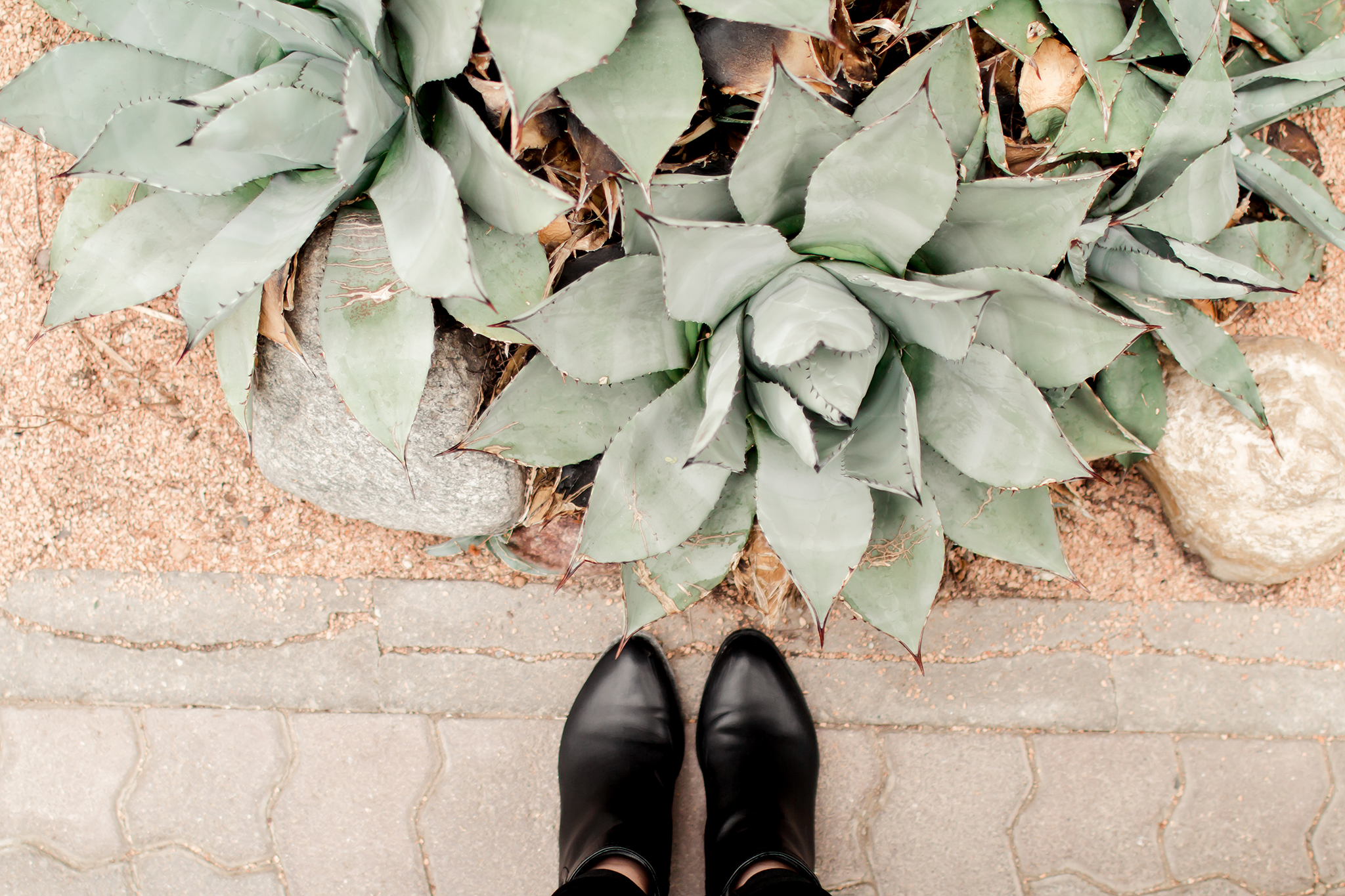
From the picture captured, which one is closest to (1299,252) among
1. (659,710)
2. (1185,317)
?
(1185,317)

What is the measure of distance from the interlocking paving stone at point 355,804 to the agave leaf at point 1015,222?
1.36m

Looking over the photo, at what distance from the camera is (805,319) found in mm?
824

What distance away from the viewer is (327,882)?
1.60 meters

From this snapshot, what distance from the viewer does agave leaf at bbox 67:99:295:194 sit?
0.84m

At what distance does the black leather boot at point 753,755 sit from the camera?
1.54 meters

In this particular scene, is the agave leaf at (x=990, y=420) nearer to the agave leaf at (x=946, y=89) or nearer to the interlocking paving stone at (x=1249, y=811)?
the agave leaf at (x=946, y=89)

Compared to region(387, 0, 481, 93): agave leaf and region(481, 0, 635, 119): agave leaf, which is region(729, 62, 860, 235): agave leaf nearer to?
region(481, 0, 635, 119): agave leaf

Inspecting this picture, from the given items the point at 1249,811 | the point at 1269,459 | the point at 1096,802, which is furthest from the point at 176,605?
the point at 1249,811

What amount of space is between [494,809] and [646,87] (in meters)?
1.41

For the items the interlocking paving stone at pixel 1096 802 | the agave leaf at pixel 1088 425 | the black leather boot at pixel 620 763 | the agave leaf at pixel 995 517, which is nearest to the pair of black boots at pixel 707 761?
the black leather boot at pixel 620 763

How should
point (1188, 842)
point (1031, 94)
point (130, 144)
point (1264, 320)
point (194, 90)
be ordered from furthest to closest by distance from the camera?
1. point (1188, 842)
2. point (1264, 320)
3. point (1031, 94)
4. point (194, 90)
5. point (130, 144)

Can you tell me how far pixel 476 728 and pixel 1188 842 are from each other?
1482mm

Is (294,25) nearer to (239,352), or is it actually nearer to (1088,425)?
(239,352)

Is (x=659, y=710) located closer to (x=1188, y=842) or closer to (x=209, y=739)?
(x=209, y=739)
